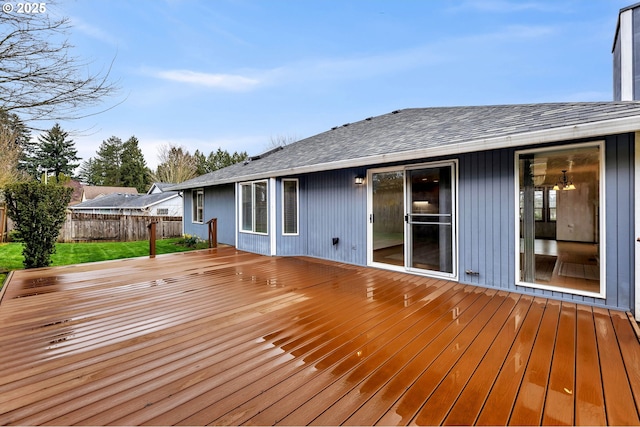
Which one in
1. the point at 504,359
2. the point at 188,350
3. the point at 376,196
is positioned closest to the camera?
the point at 504,359

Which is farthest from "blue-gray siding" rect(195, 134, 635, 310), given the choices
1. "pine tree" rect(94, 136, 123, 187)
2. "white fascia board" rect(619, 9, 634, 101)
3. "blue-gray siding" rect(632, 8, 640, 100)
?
"pine tree" rect(94, 136, 123, 187)

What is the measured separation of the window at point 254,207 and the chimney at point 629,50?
8.43 m

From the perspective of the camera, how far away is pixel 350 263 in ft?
19.6

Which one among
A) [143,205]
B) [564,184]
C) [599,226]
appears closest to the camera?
[599,226]

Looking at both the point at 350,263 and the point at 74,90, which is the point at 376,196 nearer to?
→ the point at 350,263

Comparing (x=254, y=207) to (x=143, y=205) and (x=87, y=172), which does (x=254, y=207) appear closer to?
(x=143, y=205)

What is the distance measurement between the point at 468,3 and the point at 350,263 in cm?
910

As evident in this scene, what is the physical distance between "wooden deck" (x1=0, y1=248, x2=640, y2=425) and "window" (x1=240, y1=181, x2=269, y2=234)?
318 cm

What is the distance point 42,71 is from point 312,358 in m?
6.33

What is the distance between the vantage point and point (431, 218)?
4.76 metres

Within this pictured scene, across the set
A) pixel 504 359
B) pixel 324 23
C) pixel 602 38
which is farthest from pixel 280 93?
pixel 504 359

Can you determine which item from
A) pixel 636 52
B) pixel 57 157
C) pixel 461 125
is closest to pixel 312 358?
pixel 461 125

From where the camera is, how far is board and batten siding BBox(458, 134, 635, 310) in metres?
3.16

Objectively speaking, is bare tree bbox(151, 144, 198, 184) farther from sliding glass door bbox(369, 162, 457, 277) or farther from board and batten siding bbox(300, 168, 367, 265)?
sliding glass door bbox(369, 162, 457, 277)
